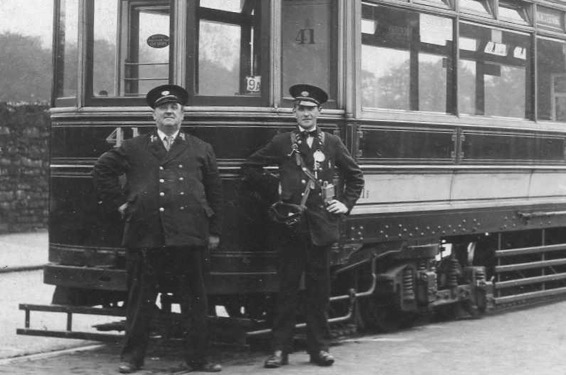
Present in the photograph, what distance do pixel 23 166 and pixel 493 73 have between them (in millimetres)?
12222

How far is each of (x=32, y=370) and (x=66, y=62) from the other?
2263 mm

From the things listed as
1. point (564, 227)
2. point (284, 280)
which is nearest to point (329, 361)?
point (284, 280)

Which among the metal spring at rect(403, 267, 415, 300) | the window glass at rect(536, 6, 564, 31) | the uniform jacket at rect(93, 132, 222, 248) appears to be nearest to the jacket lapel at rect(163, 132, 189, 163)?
the uniform jacket at rect(93, 132, 222, 248)

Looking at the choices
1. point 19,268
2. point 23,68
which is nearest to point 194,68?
point 19,268

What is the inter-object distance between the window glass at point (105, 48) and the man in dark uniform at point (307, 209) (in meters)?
1.19

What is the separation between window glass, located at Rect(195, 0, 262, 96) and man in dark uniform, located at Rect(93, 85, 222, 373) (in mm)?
612

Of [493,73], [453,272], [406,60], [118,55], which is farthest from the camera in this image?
[493,73]

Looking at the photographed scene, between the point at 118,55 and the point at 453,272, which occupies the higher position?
the point at 118,55

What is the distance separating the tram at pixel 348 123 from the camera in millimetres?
8430

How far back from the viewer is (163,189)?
7793mm

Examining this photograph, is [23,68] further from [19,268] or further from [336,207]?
[336,207]

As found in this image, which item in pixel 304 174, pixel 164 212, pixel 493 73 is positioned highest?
pixel 493 73

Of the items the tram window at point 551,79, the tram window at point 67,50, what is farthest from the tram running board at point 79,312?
the tram window at point 551,79

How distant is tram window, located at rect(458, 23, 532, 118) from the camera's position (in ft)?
34.2
